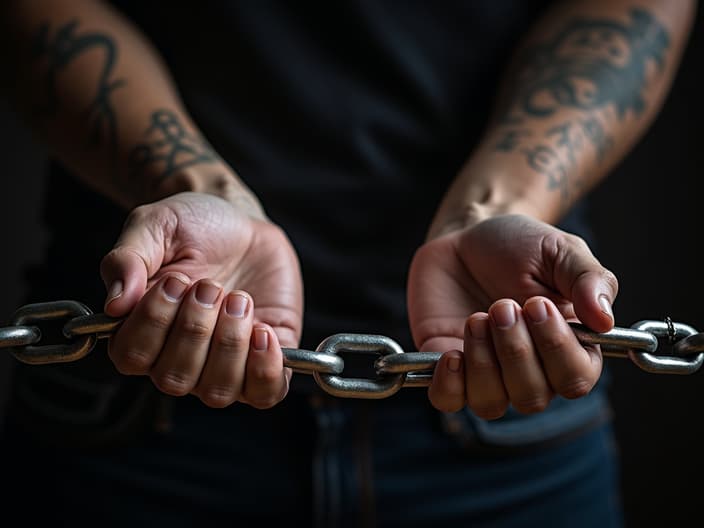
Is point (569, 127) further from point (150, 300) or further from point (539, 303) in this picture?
point (150, 300)

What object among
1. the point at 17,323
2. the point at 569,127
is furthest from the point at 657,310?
the point at 17,323

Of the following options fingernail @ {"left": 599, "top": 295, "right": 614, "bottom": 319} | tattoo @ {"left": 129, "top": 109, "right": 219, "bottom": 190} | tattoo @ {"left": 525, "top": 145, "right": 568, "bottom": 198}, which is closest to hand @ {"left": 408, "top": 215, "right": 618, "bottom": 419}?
fingernail @ {"left": 599, "top": 295, "right": 614, "bottom": 319}

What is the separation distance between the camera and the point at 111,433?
0.97m

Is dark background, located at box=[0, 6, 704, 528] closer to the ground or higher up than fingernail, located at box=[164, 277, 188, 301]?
higher up

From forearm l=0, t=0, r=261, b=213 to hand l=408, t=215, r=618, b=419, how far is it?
36cm

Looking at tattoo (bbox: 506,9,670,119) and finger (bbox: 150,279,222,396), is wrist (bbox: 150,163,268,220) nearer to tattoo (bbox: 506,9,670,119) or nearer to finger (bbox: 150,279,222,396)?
finger (bbox: 150,279,222,396)

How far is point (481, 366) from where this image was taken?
0.61 m

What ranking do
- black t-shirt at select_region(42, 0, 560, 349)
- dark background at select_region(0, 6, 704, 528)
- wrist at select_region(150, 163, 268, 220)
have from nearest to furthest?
wrist at select_region(150, 163, 268, 220), black t-shirt at select_region(42, 0, 560, 349), dark background at select_region(0, 6, 704, 528)

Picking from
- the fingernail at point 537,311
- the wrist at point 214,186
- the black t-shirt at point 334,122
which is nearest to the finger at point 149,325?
the wrist at point 214,186

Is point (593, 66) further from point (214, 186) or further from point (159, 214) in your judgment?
point (159, 214)

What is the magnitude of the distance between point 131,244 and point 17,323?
109mm

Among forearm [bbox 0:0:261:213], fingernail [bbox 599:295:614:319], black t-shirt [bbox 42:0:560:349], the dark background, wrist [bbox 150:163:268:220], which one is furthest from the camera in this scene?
the dark background

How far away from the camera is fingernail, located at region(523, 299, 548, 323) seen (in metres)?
0.59

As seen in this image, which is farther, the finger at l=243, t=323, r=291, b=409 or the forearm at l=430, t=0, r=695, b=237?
the forearm at l=430, t=0, r=695, b=237
